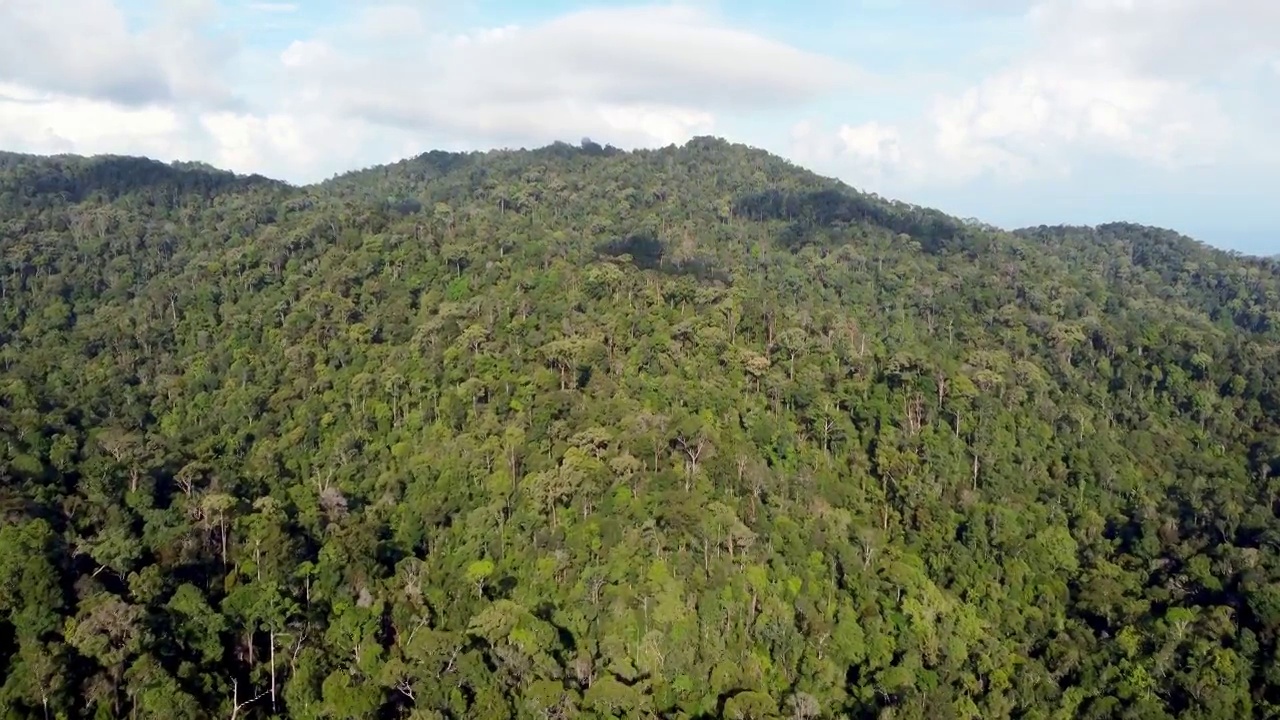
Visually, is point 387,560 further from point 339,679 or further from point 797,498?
point 797,498

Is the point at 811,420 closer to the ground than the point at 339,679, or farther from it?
farther from it

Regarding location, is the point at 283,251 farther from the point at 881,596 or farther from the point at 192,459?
the point at 881,596

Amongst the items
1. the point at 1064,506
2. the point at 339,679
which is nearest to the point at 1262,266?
the point at 1064,506

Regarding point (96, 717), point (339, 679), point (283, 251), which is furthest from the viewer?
point (283, 251)

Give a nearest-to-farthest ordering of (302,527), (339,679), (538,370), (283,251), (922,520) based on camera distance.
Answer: (339,679) → (302,527) → (922,520) → (538,370) → (283,251)

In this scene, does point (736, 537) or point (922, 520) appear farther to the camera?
point (922, 520)

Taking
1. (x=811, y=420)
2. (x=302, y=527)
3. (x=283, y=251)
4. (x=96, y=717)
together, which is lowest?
(x=96, y=717)
